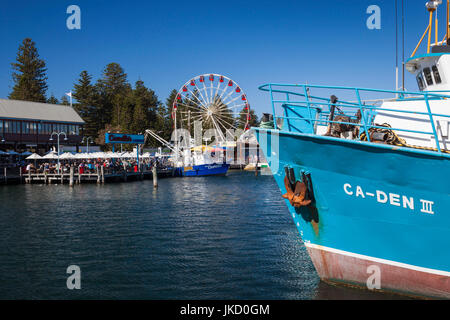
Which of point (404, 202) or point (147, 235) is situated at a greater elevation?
point (404, 202)

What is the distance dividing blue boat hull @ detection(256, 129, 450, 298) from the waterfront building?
157 feet

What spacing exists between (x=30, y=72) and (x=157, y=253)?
8599 centimetres

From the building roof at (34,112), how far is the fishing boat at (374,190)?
52.0 m

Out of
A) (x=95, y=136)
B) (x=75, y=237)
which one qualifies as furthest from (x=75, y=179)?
(x=95, y=136)

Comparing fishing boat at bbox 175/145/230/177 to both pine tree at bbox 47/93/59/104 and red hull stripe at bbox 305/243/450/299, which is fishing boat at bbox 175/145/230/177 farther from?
pine tree at bbox 47/93/59/104

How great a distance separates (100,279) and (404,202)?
8.25 m

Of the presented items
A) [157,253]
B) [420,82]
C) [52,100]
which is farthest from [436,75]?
[52,100]

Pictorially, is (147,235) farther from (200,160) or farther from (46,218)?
(200,160)

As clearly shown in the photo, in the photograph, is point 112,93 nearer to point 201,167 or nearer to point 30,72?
point 30,72

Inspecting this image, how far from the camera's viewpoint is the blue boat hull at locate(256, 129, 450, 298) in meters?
7.99

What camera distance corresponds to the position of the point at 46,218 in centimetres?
2127

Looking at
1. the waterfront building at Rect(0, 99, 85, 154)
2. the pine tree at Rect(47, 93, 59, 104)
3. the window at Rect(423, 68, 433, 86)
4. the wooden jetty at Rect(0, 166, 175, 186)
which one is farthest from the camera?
the pine tree at Rect(47, 93, 59, 104)

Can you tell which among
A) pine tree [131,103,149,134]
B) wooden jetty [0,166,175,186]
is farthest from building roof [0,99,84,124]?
pine tree [131,103,149,134]
